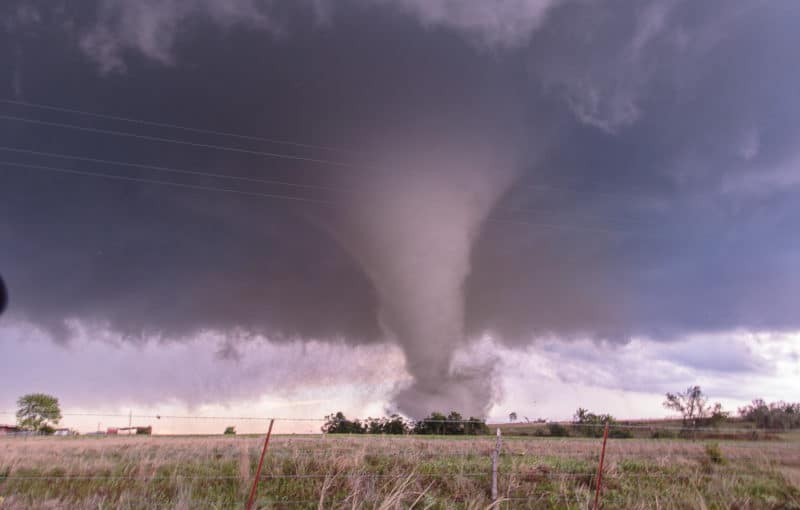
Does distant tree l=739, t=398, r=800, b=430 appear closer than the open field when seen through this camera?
No

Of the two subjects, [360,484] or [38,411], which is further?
[38,411]

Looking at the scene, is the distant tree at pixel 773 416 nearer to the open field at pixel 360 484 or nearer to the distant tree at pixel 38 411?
the open field at pixel 360 484

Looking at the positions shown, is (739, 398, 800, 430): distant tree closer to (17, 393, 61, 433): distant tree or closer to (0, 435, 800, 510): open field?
(0, 435, 800, 510): open field

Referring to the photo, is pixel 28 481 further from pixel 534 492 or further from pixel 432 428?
pixel 432 428

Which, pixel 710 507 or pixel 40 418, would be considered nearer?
pixel 710 507

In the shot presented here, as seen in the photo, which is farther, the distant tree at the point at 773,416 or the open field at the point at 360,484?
the distant tree at the point at 773,416

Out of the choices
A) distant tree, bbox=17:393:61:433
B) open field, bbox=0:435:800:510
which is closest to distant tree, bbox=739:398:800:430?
open field, bbox=0:435:800:510

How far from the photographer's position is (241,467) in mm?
14945

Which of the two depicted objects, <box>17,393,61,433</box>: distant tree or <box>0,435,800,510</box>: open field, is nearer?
<box>0,435,800,510</box>: open field

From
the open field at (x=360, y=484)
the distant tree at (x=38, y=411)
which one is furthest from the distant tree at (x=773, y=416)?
the distant tree at (x=38, y=411)

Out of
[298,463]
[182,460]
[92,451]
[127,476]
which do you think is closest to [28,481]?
[127,476]

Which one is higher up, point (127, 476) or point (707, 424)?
point (127, 476)

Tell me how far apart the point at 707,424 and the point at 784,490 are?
12059 cm

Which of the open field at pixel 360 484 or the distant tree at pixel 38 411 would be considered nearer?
the open field at pixel 360 484
